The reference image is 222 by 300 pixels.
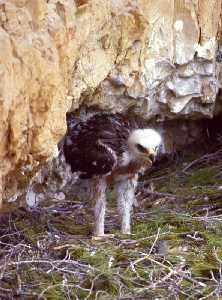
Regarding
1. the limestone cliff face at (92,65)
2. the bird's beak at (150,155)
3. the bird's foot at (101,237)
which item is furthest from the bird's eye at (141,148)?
the bird's foot at (101,237)

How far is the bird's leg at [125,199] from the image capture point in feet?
18.5

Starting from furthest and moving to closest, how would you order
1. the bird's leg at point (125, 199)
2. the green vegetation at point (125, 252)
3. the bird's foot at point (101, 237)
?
the bird's leg at point (125, 199) → the bird's foot at point (101, 237) → the green vegetation at point (125, 252)

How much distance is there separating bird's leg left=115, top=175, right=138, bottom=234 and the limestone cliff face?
0.61 m

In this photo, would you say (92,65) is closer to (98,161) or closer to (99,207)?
(98,161)

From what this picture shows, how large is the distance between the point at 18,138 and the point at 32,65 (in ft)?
1.29

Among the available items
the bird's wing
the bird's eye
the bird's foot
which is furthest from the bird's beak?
the bird's foot

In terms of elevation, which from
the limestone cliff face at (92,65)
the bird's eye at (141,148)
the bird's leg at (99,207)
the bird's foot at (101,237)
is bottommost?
the bird's foot at (101,237)

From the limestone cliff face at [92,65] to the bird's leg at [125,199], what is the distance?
0.61 metres

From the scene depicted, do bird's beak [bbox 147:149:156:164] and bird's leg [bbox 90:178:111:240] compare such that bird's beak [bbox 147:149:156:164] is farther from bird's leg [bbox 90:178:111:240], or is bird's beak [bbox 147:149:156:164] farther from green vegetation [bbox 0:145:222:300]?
green vegetation [bbox 0:145:222:300]

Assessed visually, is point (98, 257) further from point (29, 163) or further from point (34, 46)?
point (34, 46)

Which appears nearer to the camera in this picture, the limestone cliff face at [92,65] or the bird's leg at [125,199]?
the limestone cliff face at [92,65]

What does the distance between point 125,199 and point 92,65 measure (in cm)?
99

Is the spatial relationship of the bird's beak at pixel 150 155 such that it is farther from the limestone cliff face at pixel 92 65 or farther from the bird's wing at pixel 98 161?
the limestone cliff face at pixel 92 65

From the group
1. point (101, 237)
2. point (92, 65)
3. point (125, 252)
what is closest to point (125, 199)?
point (101, 237)
